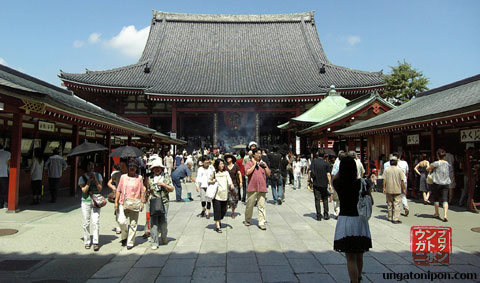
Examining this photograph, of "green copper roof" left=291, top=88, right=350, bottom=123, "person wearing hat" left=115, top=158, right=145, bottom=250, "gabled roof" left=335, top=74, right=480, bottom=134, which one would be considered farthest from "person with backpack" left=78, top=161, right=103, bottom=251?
"green copper roof" left=291, top=88, right=350, bottom=123

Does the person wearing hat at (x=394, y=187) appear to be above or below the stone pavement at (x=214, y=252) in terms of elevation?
above

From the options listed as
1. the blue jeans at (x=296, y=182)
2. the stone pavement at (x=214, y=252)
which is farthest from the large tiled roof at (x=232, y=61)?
the stone pavement at (x=214, y=252)

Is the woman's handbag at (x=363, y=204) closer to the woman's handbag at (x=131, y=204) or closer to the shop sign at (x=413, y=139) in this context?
the woman's handbag at (x=131, y=204)

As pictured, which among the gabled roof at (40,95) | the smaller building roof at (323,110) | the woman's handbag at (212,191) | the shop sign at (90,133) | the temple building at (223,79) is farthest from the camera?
the temple building at (223,79)

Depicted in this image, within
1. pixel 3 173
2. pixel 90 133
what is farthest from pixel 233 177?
pixel 90 133

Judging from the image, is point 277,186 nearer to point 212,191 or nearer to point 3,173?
point 212,191

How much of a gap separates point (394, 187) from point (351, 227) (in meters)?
4.37

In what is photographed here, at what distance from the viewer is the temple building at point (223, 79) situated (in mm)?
23906

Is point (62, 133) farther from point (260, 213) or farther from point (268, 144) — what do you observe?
point (268, 144)

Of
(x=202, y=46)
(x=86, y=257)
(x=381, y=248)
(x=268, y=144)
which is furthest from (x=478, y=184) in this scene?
(x=202, y=46)

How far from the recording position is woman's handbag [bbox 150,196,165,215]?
17.8 feet

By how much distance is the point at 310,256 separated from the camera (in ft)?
16.9

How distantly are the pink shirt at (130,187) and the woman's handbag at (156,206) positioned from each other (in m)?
0.27

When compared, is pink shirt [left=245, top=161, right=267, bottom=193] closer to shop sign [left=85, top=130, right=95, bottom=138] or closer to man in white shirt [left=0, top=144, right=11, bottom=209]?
man in white shirt [left=0, top=144, right=11, bottom=209]
